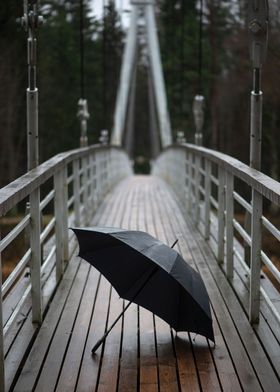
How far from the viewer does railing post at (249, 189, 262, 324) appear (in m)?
3.06

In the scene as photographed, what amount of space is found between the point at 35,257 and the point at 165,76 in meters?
29.2

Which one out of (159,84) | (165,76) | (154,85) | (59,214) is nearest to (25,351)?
(59,214)

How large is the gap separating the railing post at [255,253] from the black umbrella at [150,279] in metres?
0.37

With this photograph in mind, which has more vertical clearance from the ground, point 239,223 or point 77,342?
point 239,223

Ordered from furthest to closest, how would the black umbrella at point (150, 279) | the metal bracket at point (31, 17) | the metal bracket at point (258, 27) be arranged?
the metal bracket at point (31, 17) → the metal bracket at point (258, 27) → the black umbrella at point (150, 279)

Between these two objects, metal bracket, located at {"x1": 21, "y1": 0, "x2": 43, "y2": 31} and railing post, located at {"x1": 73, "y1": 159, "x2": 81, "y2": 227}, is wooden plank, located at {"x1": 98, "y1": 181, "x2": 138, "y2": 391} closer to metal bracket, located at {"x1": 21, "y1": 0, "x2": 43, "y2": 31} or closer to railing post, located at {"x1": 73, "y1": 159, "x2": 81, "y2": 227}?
metal bracket, located at {"x1": 21, "y1": 0, "x2": 43, "y2": 31}

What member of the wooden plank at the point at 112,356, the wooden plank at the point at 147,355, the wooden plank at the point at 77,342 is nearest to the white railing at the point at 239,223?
the wooden plank at the point at 147,355

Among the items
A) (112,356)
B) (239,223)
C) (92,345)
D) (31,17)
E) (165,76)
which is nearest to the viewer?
(112,356)

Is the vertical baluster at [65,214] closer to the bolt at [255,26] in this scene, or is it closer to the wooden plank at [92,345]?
the wooden plank at [92,345]

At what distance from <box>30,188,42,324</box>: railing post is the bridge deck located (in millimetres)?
83

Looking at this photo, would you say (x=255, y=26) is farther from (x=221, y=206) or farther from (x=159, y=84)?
(x=159, y=84)

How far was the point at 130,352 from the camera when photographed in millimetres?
2865

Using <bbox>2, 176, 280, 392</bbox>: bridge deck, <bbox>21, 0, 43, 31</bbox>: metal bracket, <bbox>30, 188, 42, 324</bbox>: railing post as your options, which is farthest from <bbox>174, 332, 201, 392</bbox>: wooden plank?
<bbox>21, 0, 43, 31</bbox>: metal bracket

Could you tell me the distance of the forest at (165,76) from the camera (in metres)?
12.0
